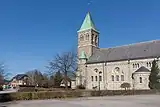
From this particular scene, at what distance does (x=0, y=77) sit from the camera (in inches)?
2847

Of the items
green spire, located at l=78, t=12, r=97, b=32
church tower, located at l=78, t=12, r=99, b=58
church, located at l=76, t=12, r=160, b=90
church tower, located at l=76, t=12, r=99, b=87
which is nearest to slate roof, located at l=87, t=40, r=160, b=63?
church, located at l=76, t=12, r=160, b=90

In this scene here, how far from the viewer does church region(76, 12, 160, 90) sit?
57.3 meters

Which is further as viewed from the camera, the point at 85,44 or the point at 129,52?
the point at 85,44

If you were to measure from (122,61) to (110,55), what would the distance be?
586 centimetres

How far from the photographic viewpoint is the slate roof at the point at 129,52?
58291mm

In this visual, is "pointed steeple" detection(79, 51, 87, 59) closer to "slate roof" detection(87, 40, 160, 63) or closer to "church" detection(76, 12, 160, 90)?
"church" detection(76, 12, 160, 90)

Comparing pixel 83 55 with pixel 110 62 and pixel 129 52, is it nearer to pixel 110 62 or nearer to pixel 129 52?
pixel 110 62

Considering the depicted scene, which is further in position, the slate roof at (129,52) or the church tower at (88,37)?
the church tower at (88,37)

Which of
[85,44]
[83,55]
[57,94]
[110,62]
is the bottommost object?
[57,94]

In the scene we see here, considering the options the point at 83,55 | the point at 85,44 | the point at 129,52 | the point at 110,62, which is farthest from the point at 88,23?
the point at 129,52

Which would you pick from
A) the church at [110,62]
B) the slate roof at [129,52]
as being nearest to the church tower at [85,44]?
the church at [110,62]

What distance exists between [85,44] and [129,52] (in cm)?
1778

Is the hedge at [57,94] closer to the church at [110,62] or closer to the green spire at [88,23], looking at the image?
the church at [110,62]

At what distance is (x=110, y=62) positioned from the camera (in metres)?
64.9
